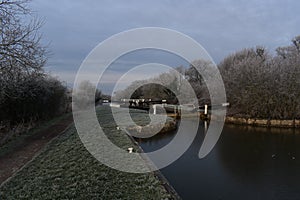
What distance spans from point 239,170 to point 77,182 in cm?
371

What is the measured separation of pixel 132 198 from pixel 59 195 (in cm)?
95

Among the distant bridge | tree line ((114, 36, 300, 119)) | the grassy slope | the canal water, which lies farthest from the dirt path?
tree line ((114, 36, 300, 119))

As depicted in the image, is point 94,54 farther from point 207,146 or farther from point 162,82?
point 162,82

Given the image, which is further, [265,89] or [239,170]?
[265,89]

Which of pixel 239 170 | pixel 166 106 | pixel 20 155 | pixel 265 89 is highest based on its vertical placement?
pixel 265 89

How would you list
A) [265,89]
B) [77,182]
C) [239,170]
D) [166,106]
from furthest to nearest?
[166,106] < [265,89] < [239,170] < [77,182]

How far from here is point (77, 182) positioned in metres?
3.37

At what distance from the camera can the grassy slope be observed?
300 centimetres

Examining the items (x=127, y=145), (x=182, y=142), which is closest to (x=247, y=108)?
(x=182, y=142)

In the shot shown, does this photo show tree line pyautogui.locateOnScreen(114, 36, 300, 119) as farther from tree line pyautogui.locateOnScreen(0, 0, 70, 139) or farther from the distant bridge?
tree line pyautogui.locateOnScreen(0, 0, 70, 139)

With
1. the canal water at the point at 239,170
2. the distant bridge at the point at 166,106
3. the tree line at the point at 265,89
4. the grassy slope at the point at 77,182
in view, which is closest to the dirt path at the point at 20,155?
the grassy slope at the point at 77,182

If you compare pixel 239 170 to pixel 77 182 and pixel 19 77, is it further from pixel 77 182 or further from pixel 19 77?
pixel 19 77

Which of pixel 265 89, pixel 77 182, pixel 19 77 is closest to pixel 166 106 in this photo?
pixel 265 89

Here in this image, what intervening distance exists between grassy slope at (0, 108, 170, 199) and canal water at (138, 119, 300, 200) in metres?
1.12
